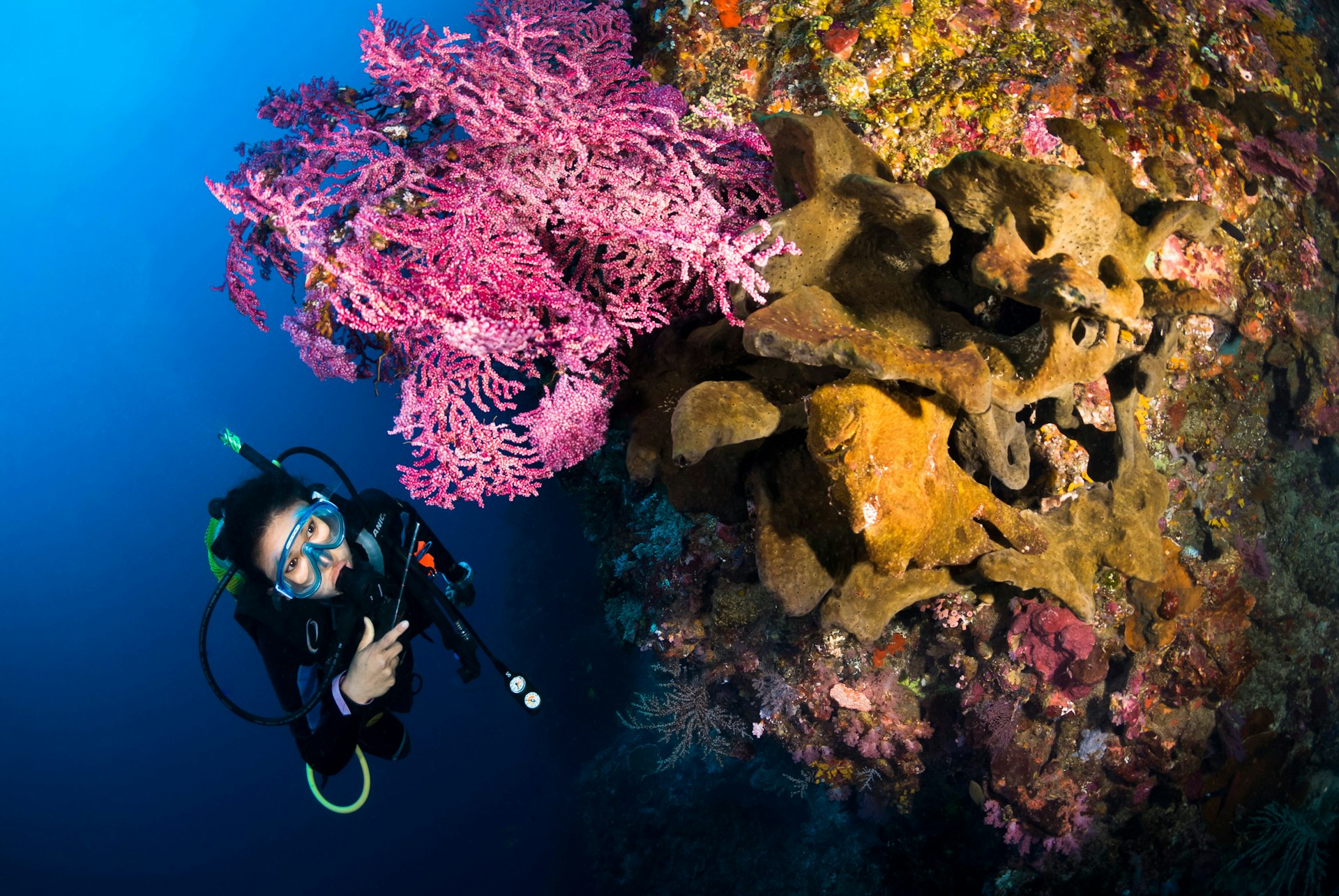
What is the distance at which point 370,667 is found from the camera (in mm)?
3666

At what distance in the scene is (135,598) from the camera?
21594mm

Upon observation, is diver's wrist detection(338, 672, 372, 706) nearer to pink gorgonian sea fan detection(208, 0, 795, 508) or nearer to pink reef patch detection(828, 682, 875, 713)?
pink gorgonian sea fan detection(208, 0, 795, 508)

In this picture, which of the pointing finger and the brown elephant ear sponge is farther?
the pointing finger

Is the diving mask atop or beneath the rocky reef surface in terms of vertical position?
atop

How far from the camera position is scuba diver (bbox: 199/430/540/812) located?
3.39 meters

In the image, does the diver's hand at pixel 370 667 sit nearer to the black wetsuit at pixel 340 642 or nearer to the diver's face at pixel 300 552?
the black wetsuit at pixel 340 642

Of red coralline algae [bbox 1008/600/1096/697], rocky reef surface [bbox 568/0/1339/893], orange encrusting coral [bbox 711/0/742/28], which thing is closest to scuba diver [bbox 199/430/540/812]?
rocky reef surface [bbox 568/0/1339/893]

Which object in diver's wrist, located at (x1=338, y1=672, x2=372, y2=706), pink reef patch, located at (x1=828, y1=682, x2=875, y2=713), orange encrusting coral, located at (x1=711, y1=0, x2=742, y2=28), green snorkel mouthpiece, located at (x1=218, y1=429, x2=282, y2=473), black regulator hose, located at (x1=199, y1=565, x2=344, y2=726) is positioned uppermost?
orange encrusting coral, located at (x1=711, y1=0, x2=742, y2=28)

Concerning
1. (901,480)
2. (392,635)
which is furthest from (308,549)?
(901,480)

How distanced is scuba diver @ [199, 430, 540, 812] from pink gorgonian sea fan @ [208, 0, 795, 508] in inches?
40.7

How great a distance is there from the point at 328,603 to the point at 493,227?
2713 mm

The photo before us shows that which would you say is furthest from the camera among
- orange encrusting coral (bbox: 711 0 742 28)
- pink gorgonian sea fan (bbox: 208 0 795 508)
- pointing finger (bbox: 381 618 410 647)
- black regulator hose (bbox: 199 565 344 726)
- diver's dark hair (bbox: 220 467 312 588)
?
pointing finger (bbox: 381 618 410 647)

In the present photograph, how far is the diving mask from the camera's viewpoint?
3.35 meters

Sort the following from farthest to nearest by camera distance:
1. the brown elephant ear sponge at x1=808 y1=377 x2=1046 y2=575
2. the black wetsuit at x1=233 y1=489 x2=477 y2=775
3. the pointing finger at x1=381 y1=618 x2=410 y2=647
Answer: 1. the pointing finger at x1=381 y1=618 x2=410 y2=647
2. the black wetsuit at x1=233 y1=489 x2=477 y2=775
3. the brown elephant ear sponge at x1=808 y1=377 x2=1046 y2=575
